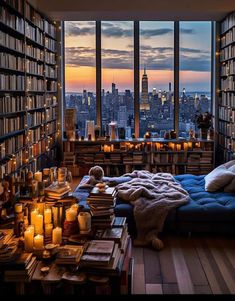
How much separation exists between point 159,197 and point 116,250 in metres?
1.88

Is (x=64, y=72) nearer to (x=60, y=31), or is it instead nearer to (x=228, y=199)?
(x=60, y=31)

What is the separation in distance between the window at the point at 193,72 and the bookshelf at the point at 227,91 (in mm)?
505

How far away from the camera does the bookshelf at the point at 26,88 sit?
5.37 metres

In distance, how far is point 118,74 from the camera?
8.90 metres

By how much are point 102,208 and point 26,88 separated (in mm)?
3179

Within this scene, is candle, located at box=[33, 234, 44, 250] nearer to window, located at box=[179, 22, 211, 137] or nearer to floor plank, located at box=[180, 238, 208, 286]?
floor plank, located at box=[180, 238, 208, 286]

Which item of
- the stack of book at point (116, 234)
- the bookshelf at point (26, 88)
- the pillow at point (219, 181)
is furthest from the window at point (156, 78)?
the stack of book at point (116, 234)

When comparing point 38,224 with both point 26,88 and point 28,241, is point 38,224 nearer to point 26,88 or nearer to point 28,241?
point 28,241

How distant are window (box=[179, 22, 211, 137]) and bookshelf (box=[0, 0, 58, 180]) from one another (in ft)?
8.10

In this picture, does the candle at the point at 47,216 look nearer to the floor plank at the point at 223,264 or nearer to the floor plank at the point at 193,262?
the floor plank at the point at 193,262

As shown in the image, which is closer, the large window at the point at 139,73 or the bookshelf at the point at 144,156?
the bookshelf at the point at 144,156

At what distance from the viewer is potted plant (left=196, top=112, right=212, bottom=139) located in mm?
8363

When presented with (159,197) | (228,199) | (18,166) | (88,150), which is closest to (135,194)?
(159,197)

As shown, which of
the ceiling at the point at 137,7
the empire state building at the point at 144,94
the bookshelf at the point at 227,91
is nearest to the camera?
the ceiling at the point at 137,7
